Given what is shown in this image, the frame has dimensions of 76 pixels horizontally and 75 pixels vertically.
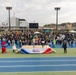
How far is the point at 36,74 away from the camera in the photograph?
12711mm

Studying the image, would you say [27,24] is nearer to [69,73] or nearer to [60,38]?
[60,38]

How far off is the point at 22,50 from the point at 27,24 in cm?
5714

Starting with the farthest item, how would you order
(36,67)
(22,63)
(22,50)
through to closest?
(22,50), (22,63), (36,67)

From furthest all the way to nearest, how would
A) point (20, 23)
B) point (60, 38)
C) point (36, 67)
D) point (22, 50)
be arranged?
point (20, 23)
point (60, 38)
point (22, 50)
point (36, 67)

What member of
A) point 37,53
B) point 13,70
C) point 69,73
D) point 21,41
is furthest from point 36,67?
point 21,41

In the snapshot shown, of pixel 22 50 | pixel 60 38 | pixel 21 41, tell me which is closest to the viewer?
pixel 22 50

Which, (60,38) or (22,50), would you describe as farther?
(60,38)

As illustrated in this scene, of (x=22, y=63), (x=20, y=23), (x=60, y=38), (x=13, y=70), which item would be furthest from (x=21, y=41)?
(x=20, y=23)

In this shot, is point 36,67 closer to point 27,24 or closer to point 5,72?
point 5,72

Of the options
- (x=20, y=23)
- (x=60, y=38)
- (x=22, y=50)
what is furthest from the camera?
(x=20, y=23)

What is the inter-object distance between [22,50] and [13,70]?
26.5 feet

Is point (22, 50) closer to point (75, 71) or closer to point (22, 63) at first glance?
point (22, 63)

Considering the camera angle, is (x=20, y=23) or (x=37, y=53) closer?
(x=37, y=53)

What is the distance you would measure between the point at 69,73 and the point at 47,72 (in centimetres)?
111
